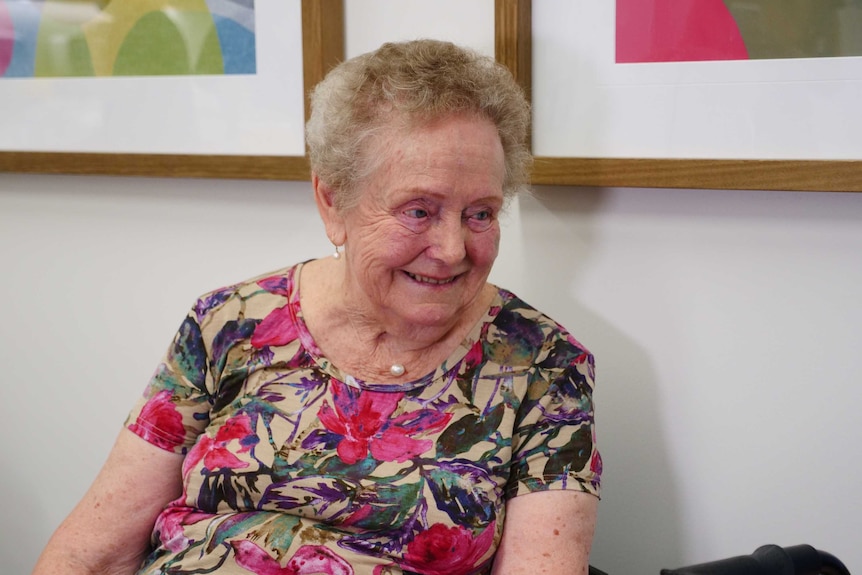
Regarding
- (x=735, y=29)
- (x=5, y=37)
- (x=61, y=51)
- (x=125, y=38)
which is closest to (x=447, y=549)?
(x=735, y=29)

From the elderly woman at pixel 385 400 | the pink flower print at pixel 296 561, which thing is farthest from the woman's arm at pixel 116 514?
the pink flower print at pixel 296 561

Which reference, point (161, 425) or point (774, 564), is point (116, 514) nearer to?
point (161, 425)

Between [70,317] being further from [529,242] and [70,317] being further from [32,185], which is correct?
[529,242]

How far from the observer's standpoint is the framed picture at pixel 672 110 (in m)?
1.33

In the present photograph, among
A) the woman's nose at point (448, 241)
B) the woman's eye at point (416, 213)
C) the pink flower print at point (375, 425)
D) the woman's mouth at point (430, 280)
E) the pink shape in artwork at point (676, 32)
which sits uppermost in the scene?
the pink shape in artwork at point (676, 32)

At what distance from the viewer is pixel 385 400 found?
55.7 inches

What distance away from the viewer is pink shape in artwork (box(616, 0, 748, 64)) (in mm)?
1382

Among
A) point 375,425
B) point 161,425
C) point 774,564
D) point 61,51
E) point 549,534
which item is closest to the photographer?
point 774,564

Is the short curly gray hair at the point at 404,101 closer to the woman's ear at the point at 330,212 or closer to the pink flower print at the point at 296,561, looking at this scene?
→ the woman's ear at the point at 330,212

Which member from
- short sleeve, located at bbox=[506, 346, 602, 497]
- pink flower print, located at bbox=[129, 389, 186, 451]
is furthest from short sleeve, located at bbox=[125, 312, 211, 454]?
short sleeve, located at bbox=[506, 346, 602, 497]

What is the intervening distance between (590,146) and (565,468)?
50 centimetres

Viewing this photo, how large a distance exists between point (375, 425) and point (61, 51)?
109 cm

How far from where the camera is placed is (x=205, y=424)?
1.53 meters

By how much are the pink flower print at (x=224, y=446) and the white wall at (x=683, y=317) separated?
1.51 ft
